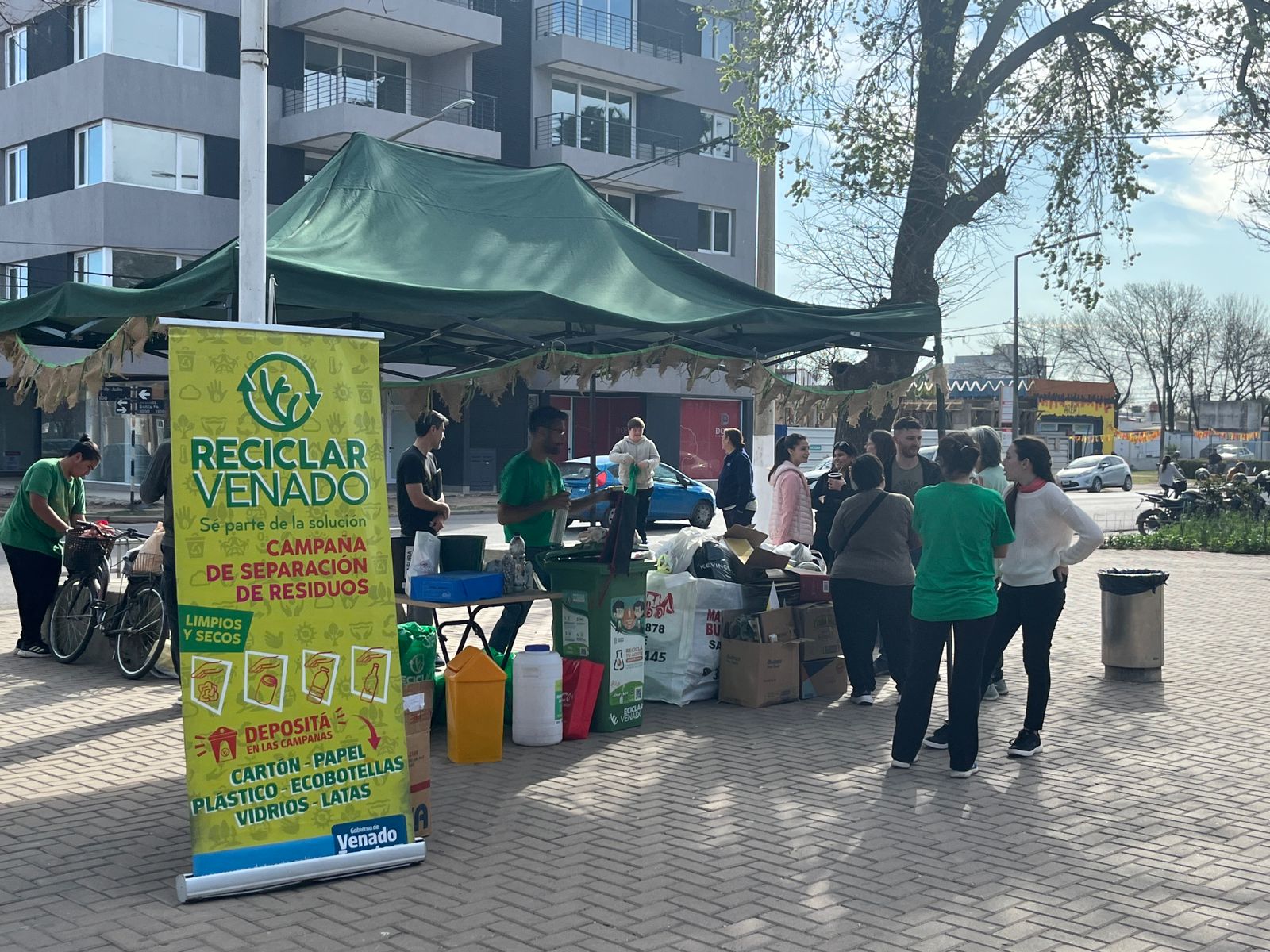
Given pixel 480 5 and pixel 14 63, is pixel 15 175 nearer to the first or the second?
pixel 14 63

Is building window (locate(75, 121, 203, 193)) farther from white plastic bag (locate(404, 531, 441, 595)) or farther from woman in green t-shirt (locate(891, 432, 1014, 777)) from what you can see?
woman in green t-shirt (locate(891, 432, 1014, 777))

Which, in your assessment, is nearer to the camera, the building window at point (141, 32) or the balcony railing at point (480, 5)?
the building window at point (141, 32)

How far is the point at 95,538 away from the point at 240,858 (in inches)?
232

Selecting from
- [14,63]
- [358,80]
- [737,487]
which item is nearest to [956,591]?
[737,487]

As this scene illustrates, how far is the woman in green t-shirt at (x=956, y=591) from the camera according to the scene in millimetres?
7137

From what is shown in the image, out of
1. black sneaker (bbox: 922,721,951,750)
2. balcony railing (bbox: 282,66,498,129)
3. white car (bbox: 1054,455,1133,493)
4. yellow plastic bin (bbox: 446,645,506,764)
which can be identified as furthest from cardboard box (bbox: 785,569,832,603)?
white car (bbox: 1054,455,1133,493)

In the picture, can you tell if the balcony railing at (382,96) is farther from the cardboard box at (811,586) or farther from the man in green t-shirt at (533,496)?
the cardboard box at (811,586)

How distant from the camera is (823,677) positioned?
945cm

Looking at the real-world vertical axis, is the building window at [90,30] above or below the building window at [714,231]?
above

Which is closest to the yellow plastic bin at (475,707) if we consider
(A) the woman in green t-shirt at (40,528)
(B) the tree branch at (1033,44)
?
(A) the woman in green t-shirt at (40,528)

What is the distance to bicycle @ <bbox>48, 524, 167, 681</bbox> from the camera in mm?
9766

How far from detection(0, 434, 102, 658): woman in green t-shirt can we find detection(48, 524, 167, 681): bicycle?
0.20 m

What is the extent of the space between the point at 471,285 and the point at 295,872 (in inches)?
158

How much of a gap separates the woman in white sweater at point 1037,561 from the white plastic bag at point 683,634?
2.15 m
